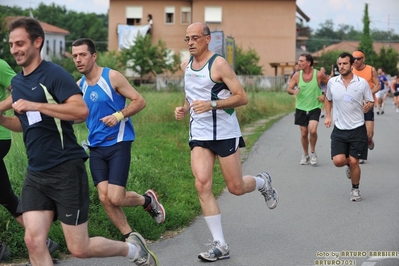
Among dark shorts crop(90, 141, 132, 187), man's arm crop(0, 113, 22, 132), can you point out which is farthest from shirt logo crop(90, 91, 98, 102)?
man's arm crop(0, 113, 22, 132)

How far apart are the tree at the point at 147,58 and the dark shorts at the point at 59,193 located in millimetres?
58561

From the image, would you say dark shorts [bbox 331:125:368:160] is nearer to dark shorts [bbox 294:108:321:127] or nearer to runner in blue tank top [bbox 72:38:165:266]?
dark shorts [bbox 294:108:321:127]

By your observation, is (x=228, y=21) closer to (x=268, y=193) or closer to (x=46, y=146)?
(x=268, y=193)

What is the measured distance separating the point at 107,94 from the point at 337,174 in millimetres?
6584

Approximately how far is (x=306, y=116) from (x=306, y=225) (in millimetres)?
5659

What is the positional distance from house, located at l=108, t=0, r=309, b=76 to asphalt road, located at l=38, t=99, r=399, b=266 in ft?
190

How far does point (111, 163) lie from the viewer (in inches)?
284

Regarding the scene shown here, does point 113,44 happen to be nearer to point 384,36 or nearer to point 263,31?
point 263,31

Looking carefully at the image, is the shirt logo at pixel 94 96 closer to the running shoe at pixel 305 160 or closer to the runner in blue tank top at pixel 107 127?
the runner in blue tank top at pixel 107 127

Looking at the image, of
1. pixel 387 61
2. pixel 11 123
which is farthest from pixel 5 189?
pixel 387 61

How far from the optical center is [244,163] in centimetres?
1423

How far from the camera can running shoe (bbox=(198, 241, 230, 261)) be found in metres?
7.13

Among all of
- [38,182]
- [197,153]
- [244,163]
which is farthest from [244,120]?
[38,182]

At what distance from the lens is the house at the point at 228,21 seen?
70.8 meters
